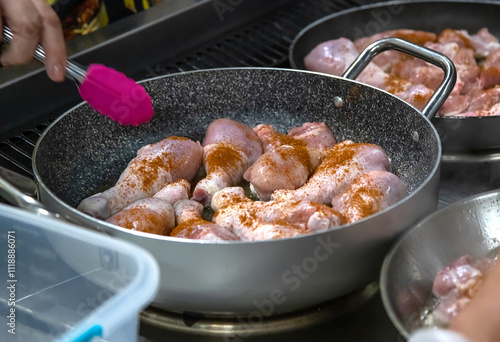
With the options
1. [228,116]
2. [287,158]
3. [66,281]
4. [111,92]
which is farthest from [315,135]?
[66,281]

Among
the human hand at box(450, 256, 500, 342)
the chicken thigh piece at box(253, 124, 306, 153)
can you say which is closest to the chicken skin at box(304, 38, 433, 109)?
the chicken thigh piece at box(253, 124, 306, 153)

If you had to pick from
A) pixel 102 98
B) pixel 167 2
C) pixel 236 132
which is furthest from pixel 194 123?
pixel 167 2

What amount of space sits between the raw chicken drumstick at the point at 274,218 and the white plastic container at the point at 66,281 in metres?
0.32

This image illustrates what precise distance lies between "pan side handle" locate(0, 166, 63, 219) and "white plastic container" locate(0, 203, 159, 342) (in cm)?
3

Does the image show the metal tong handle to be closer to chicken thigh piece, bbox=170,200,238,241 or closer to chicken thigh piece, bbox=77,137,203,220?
chicken thigh piece, bbox=77,137,203,220

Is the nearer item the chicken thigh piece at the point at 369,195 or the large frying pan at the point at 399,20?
the chicken thigh piece at the point at 369,195

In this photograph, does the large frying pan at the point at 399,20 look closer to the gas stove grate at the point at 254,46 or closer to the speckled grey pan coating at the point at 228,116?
the gas stove grate at the point at 254,46

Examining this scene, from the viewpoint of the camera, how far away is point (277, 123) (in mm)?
1708

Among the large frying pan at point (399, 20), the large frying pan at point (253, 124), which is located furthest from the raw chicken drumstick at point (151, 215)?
the large frying pan at point (399, 20)

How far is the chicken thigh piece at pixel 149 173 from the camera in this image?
132cm

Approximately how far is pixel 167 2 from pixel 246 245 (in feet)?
4.37

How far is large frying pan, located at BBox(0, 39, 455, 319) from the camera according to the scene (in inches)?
39.1

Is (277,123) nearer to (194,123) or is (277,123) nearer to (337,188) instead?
(194,123)

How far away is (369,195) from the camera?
1257 mm
